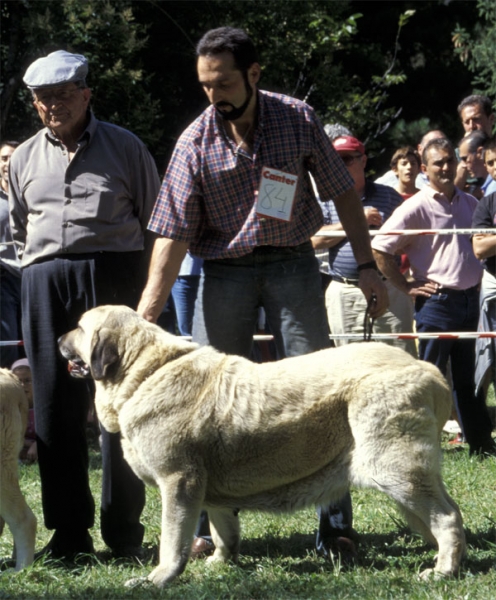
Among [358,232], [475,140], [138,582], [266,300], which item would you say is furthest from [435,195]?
[138,582]

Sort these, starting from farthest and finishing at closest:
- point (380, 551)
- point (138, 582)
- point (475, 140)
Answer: point (475, 140) < point (380, 551) < point (138, 582)

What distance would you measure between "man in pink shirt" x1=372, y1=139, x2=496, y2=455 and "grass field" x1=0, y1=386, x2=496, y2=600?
4.86 ft

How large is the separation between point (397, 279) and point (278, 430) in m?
3.33

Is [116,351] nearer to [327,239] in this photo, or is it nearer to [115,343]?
[115,343]

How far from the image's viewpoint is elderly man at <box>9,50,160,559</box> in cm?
477

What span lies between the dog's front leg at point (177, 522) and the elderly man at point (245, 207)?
0.86 metres

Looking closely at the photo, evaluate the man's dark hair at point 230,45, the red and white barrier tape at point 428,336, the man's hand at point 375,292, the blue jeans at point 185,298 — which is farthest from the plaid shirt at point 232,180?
the blue jeans at point 185,298

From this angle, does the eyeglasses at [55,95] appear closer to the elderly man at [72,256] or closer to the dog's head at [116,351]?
the elderly man at [72,256]

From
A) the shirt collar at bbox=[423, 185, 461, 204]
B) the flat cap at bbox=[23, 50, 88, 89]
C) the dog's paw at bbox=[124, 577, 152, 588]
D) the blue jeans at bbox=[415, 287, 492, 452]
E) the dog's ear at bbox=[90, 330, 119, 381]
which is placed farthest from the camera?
the shirt collar at bbox=[423, 185, 461, 204]

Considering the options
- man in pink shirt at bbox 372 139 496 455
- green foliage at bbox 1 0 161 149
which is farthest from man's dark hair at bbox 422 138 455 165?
green foliage at bbox 1 0 161 149

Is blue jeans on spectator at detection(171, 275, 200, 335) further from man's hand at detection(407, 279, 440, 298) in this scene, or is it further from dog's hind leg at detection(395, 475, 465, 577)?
dog's hind leg at detection(395, 475, 465, 577)

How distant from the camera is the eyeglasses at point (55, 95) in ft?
15.5

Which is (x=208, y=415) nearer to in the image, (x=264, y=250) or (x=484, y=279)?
(x=264, y=250)

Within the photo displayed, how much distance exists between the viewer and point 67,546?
486 cm
